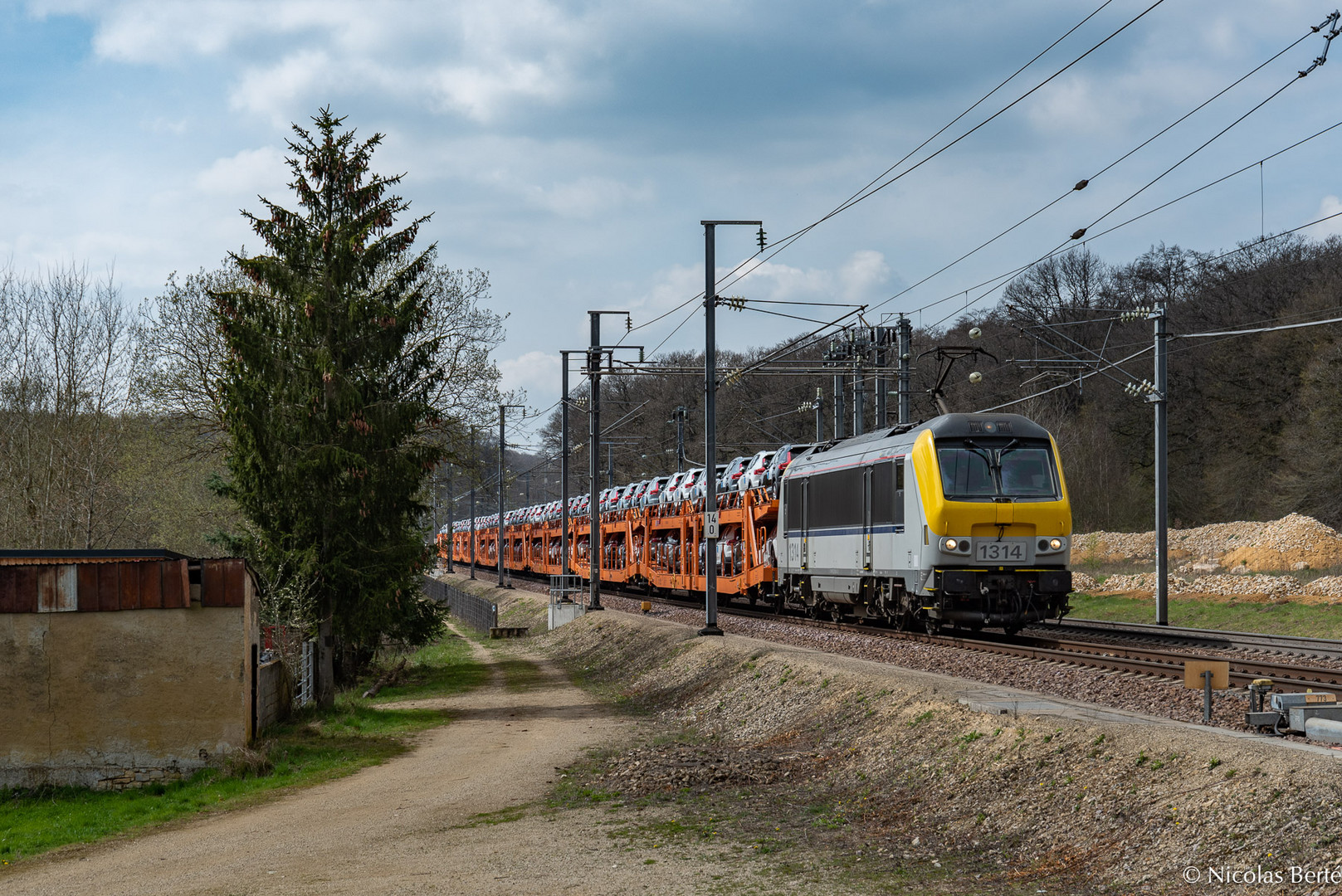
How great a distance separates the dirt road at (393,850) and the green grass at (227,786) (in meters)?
0.62

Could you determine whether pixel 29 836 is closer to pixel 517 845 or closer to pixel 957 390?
pixel 517 845

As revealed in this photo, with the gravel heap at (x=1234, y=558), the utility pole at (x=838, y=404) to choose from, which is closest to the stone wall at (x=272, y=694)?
the utility pole at (x=838, y=404)

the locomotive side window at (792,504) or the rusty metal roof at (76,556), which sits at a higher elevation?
A: the locomotive side window at (792,504)

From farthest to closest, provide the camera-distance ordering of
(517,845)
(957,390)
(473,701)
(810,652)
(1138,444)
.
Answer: (957,390)
(1138,444)
(473,701)
(810,652)
(517,845)

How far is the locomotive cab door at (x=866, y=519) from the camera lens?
22.9 meters

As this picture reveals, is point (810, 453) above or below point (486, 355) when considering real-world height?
below

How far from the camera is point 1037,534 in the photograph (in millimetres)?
20016

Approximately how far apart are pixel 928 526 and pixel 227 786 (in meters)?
11.2

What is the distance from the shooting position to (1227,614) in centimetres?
2967

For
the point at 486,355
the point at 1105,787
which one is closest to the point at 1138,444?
the point at 486,355

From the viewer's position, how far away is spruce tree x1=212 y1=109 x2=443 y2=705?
68.4 feet

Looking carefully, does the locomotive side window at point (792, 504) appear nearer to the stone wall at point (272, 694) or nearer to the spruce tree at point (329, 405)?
the spruce tree at point (329, 405)

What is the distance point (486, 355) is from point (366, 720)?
1622 centimetres

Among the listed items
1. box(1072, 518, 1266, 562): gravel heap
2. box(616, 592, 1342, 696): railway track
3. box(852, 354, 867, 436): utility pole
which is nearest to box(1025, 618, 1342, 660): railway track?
box(616, 592, 1342, 696): railway track
